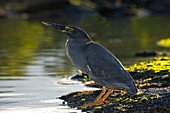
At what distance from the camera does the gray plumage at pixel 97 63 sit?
54.0ft

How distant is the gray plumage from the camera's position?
16.5 metres

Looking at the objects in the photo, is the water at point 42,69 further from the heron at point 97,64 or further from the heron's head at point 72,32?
the heron's head at point 72,32

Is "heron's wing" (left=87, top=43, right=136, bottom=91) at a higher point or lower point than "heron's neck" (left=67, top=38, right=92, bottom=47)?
lower

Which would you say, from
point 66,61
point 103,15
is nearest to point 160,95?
point 66,61

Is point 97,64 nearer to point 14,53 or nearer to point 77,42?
point 77,42

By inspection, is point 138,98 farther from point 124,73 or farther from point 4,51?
point 4,51

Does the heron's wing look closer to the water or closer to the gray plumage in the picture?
the gray plumage

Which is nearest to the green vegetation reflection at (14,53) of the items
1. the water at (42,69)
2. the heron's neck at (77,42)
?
the water at (42,69)

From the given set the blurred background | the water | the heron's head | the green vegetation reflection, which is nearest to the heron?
the heron's head

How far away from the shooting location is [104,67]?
16625 millimetres

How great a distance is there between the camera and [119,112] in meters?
16.0

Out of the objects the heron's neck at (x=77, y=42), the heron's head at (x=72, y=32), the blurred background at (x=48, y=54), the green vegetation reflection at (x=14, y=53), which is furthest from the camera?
the green vegetation reflection at (x=14, y=53)

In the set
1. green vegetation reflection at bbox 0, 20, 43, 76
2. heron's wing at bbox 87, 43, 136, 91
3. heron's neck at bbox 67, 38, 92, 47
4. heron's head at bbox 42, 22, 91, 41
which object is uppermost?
green vegetation reflection at bbox 0, 20, 43, 76

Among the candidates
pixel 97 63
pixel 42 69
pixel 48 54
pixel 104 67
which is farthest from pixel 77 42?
pixel 48 54
